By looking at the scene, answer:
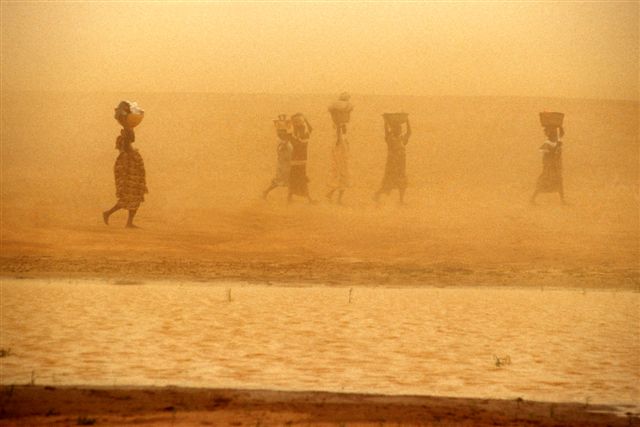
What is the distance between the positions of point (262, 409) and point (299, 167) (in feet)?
45.3

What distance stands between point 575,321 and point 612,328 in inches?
26.8

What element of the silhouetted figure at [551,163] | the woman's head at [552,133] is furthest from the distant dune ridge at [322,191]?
the woman's head at [552,133]

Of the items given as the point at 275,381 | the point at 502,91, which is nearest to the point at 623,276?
the point at 275,381

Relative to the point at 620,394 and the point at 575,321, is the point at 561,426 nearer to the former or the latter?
the point at 620,394

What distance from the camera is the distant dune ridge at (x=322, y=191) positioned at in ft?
59.3

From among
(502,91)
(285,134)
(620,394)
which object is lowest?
(620,394)

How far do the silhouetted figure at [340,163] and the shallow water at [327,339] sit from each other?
727 cm

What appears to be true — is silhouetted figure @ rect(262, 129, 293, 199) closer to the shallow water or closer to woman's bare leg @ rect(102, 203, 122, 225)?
woman's bare leg @ rect(102, 203, 122, 225)

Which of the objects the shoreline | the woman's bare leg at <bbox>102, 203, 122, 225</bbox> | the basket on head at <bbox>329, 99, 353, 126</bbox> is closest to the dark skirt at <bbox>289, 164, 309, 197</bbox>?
the basket on head at <bbox>329, 99, 353, 126</bbox>

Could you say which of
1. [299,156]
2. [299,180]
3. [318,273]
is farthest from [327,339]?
[299,180]

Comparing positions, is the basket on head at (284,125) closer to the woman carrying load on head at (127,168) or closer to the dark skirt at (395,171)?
the dark skirt at (395,171)

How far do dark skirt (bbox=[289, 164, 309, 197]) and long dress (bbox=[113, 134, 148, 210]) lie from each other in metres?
3.24

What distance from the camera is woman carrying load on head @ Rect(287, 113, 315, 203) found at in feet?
65.9

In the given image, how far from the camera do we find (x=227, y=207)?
22.9 m
